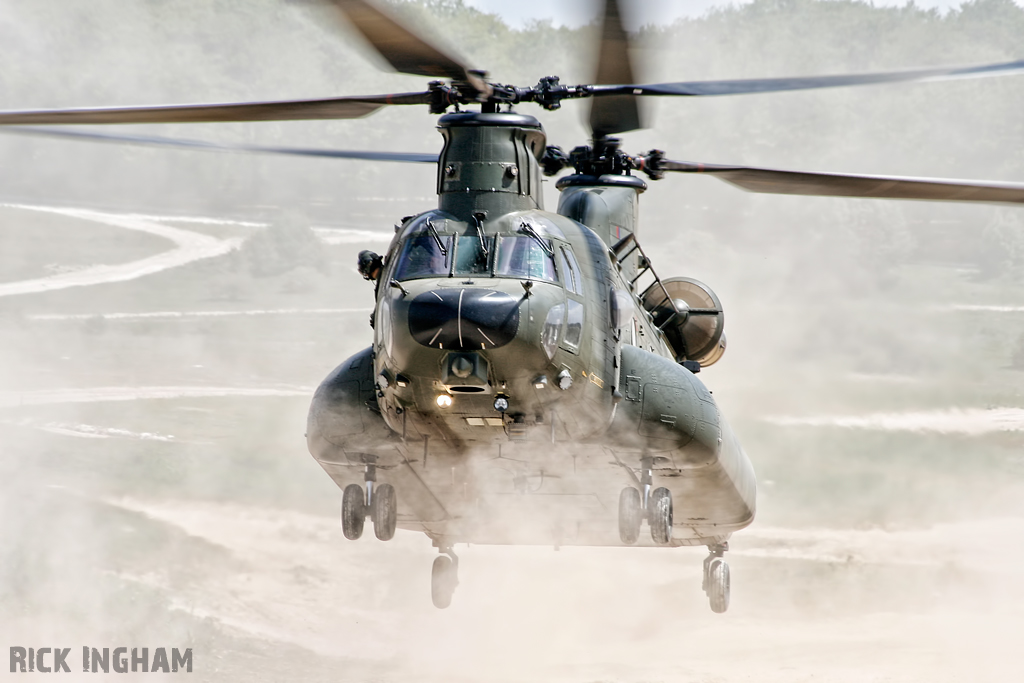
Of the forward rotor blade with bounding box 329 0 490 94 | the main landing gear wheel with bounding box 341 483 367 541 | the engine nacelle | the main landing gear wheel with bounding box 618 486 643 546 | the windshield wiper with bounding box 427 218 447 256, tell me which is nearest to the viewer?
the forward rotor blade with bounding box 329 0 490 94

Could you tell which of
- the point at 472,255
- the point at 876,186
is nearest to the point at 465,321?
the point at 472,255

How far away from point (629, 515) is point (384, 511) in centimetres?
215

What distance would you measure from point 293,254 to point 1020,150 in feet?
90.2

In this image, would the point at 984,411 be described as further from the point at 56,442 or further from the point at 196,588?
the point at 56,442

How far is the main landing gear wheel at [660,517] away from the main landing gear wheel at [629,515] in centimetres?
10

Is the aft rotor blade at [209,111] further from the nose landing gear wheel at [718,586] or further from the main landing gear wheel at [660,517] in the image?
the nose landing gear wheel at [718,586]

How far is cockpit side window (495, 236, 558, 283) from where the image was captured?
965cm

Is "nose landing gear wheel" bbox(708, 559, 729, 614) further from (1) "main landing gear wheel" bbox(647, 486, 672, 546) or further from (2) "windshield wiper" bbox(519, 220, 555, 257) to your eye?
(2) "windshield wiper" bbox(519, 220, 555, 257)

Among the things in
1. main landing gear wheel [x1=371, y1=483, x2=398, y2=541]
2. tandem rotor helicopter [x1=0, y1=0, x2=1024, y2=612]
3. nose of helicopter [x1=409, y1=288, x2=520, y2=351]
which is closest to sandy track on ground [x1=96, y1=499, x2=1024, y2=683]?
tandem rotor helicopter [x1=0, y1=0, x2=1024, y2=612]

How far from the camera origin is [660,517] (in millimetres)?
10562

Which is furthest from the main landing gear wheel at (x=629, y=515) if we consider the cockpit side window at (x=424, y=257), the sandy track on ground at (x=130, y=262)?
the sandy track on ground at (x=130, y=262)

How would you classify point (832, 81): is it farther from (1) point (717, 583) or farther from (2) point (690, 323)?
(1) point (717, 583)

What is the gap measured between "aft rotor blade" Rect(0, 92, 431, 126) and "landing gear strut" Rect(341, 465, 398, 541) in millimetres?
3313

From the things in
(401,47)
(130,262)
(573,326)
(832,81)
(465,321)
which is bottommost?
(465,321)
